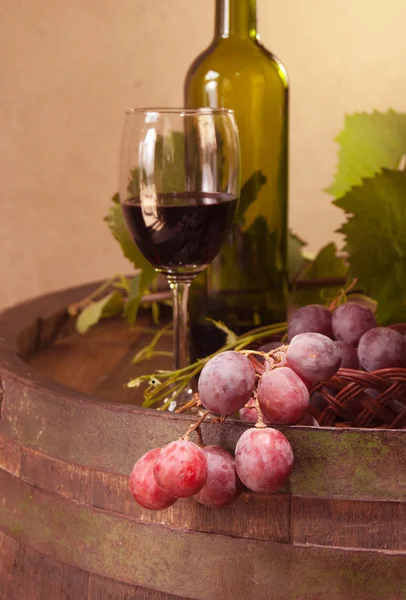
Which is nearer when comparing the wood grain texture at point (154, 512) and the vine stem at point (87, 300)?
the wood grain texture at point (154, 512)

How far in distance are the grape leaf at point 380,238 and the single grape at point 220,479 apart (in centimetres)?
30

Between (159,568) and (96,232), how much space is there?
1.23 meters

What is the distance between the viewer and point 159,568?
0.55 meters

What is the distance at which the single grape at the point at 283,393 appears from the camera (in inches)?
19.0

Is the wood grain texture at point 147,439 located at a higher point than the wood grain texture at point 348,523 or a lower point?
higher

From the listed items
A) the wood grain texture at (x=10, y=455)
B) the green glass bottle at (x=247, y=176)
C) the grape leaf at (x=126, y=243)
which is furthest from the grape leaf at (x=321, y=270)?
the wood grain texture at (x=10, y=455)

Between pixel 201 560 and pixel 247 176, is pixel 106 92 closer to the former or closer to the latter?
pixel 247 176

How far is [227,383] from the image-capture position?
47 centimetres

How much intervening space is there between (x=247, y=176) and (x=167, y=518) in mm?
408

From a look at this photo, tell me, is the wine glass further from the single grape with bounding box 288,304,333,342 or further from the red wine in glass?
the single grape with bounding box 288,304,333,342

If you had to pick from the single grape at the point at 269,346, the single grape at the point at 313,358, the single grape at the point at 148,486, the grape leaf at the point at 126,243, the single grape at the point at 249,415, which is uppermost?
the grape leaf at the point at 126,243

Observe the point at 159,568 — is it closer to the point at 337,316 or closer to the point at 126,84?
the point at 337,316

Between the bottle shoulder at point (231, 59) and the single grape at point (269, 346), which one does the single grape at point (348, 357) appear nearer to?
the single grape at point (269, 346)

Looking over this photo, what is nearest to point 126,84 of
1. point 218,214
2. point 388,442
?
point 218,214
